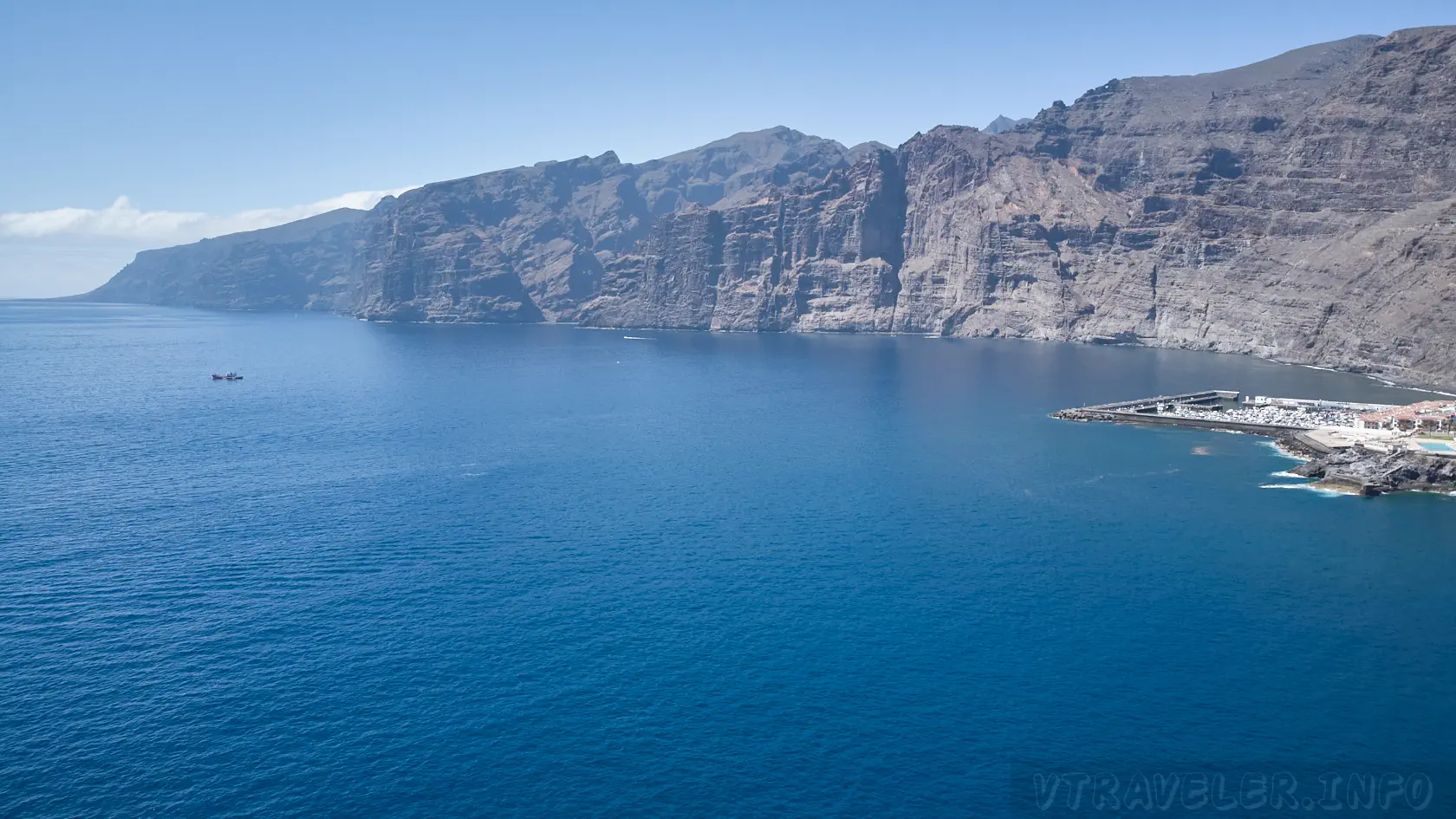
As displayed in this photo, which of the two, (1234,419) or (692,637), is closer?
(692,637)

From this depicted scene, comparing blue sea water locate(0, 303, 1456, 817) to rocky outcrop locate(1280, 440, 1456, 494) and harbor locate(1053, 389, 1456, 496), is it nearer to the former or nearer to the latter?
rocky outcrop locate(1280, 440, 1456, 494)

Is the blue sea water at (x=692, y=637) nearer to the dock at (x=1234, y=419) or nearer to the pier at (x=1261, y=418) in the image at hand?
the dock at (x=1234, y=419)

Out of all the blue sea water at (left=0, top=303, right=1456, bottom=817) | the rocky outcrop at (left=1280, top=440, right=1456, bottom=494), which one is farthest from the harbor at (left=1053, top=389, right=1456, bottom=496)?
the blue sea water at (left=0, top=303, right=1456, bottom=817)

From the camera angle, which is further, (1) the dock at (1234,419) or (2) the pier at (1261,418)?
(1) the dock at (1234,419)

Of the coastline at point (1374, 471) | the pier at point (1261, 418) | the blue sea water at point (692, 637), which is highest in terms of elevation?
the pier at point (1261, 418)

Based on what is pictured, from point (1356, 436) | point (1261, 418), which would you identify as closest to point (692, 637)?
point (1356, 436)

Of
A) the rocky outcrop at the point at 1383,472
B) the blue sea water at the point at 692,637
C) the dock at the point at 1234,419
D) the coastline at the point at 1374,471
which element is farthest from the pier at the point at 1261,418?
the blue sea water at the point at 692,637

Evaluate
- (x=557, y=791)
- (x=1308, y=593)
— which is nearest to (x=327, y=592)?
(x=557, y=791)

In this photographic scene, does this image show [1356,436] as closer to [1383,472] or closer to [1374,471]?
[1374,471]

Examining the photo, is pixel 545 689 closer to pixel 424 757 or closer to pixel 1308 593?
pixel 424 757
